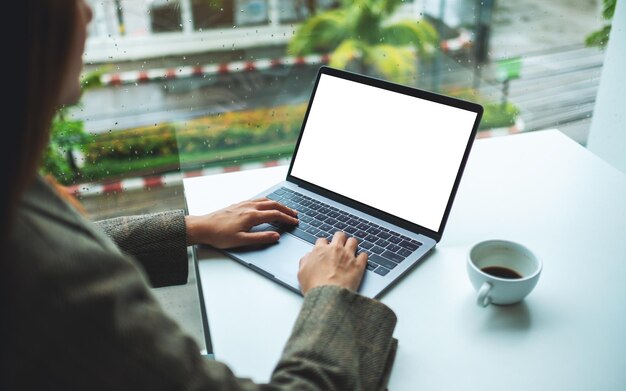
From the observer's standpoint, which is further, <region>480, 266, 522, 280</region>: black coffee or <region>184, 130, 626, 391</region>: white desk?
<region>480, 266, 522, 280</region>: black coffee

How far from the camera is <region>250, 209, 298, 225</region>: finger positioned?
41.3 inches

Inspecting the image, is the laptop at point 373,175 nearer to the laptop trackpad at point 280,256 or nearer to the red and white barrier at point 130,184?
the laptop trackpad at point 280,256

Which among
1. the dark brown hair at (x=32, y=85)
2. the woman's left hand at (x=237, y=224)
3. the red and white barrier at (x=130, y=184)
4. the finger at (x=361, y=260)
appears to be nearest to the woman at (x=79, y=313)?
the dark brown hair at (x=32, y=85)

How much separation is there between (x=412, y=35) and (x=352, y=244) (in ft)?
3.29

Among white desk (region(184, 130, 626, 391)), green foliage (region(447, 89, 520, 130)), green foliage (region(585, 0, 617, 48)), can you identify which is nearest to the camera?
white desk (region(184, 130, 626, 391))

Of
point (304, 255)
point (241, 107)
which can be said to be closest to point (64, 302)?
point (304, 255)

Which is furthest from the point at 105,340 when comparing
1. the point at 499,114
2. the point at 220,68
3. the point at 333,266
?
the point at 499,114

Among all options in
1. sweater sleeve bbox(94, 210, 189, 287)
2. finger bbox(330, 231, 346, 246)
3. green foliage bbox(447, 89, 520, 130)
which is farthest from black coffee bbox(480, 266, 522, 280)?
green foliage bbox(447, 89, 520, 130)

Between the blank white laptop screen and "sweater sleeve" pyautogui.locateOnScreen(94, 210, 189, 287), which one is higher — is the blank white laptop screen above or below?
above

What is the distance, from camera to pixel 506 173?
1.27 meters

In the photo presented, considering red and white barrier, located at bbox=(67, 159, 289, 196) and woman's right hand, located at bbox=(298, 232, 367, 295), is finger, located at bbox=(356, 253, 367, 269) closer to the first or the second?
woman's right hand, located at bbox=(298, 232, 367, 295)

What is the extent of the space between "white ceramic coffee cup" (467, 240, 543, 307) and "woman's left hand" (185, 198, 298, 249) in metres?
0.32

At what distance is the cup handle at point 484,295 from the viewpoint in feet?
2.79

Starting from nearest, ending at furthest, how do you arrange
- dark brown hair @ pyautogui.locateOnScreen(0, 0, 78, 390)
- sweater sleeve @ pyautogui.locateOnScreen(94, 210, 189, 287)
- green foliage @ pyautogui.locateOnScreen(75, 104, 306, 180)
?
dark brown hair @ pyautogui.locateOnScreen(0, 0, 78, 390)
sweater sleeve @ pyautogui.locateOnScreen(94, 210, 189, 287)
green foliage @ pyautogui.locateOnScreen(75, 104, 306, 180)
